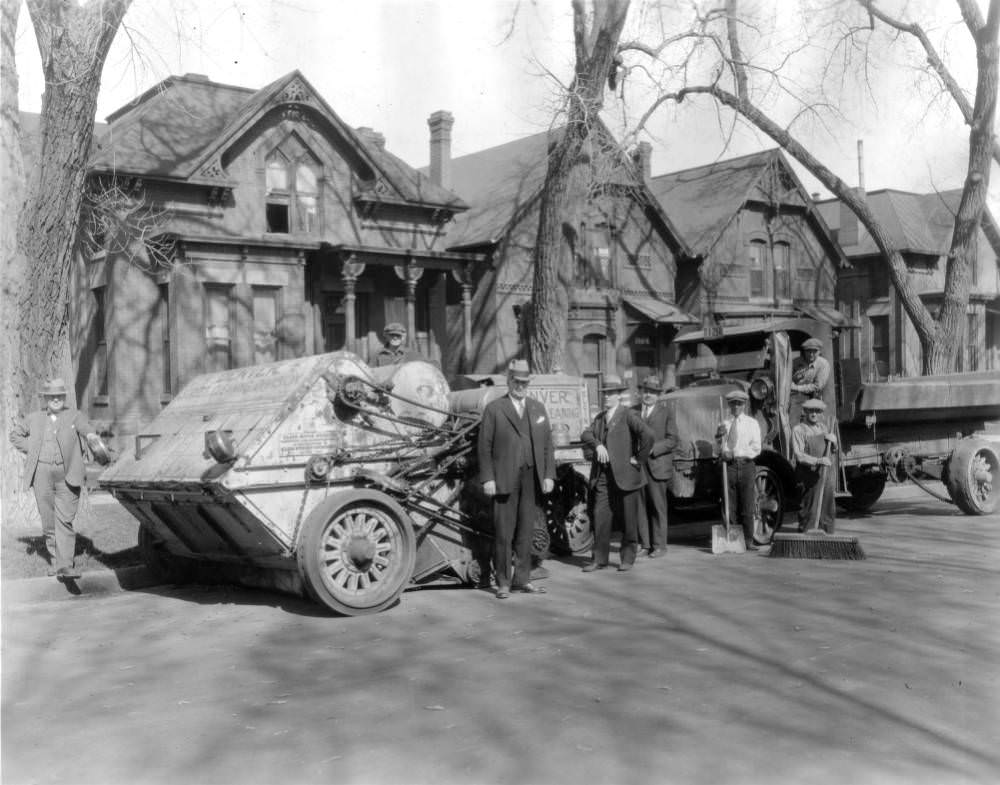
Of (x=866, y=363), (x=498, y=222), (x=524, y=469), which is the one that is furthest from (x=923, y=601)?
(x=866, y=363)

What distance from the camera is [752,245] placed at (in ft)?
131

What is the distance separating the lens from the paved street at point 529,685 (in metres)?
5.20

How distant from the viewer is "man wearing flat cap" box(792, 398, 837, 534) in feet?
41.5

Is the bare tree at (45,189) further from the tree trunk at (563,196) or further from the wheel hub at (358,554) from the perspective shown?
the tree trunk at (563,196)

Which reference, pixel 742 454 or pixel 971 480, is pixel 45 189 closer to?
pixel 742 454

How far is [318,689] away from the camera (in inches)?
260

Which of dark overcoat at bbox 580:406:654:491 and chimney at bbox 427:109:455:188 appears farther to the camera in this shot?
chimney at bbox 427:109:455:188

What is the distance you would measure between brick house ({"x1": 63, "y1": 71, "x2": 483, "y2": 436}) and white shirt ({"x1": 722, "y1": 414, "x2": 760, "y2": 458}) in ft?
53.2

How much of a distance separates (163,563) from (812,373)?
25.0ft

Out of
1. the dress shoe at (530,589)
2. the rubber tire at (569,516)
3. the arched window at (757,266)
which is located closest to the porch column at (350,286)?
the rubber tire at (569,516)

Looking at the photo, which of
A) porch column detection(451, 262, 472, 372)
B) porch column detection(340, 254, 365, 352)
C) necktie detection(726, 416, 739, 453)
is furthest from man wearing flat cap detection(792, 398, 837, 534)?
porch column detection(451, 262, 472, 372)

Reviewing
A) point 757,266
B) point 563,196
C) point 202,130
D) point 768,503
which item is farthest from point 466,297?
point 768,503

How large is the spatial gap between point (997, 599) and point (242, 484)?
602 cm

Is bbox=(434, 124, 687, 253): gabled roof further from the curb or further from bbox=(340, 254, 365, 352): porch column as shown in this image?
the curb
